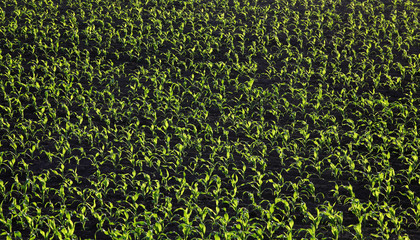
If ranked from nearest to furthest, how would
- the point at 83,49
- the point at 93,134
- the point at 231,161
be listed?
the point at 231,161, the point at 93,134, the point at 83,49

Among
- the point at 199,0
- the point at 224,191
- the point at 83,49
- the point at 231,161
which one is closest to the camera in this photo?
the point at 224,191

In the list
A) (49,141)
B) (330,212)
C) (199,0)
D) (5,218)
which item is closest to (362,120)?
(330,212)

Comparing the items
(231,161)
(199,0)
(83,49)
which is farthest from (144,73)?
(199,0)

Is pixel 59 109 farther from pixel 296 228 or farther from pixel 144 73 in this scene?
→ pixel 296 228

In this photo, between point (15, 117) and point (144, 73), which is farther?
point (144, 73)

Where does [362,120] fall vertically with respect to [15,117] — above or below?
above

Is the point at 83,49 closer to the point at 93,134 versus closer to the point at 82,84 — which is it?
the point at 82,84
